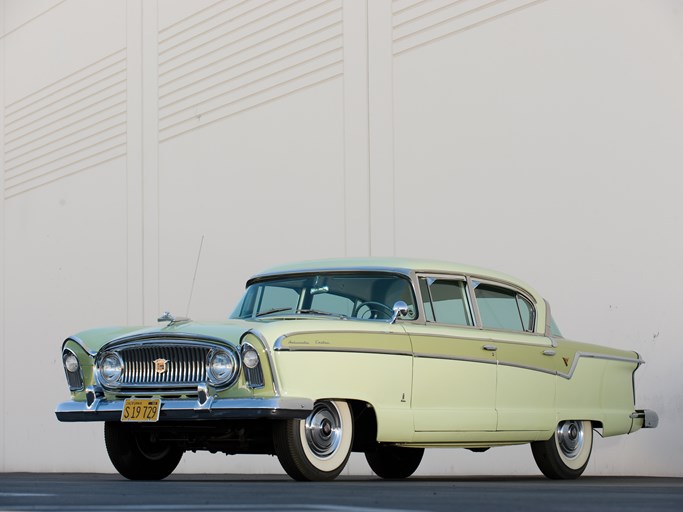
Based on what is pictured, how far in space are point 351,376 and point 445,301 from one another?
144 centimetres

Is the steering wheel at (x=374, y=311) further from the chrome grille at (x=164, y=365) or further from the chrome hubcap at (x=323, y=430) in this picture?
the chrome grille at (x=164, y=365)

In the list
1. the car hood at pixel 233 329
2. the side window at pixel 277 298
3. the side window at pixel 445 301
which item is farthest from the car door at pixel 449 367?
the side window at pixel 277 298

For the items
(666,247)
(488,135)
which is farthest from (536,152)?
(666,247)

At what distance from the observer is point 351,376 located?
8.09 m

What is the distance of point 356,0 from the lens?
14391mm

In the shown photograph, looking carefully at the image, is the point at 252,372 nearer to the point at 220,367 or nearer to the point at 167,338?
the point at 220,367

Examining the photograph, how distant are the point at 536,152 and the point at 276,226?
12.8ft

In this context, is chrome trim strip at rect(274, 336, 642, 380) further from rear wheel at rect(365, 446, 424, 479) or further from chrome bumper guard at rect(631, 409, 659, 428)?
rear wheel at rect(365, 446, 424, 479)

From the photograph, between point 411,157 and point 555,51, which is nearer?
point 555,51

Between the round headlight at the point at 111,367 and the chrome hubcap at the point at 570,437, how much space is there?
3428 millimetres

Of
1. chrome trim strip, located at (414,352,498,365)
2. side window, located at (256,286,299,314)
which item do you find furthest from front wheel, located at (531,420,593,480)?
side window, located at (256,286,299,314)

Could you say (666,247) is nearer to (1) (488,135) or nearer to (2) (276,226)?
(1) (488,135)

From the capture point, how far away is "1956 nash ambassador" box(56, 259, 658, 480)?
791cm

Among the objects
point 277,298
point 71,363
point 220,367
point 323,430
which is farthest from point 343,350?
point 71,363
